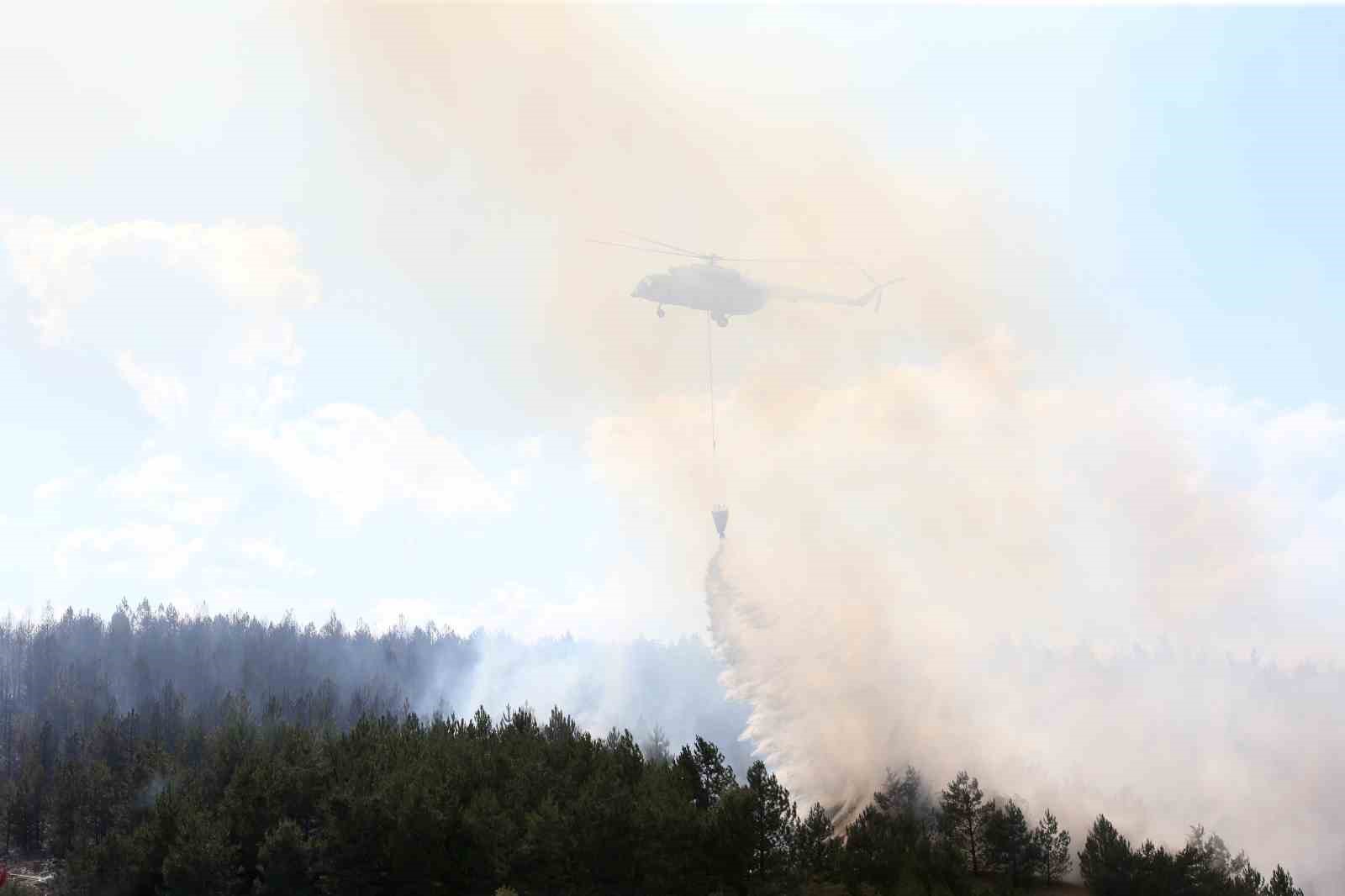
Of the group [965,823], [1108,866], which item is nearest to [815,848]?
[1108,866]

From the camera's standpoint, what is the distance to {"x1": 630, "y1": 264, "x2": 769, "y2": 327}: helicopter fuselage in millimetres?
91938

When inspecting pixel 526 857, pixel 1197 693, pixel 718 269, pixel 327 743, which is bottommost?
pixel 526 857

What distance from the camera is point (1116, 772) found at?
328ft

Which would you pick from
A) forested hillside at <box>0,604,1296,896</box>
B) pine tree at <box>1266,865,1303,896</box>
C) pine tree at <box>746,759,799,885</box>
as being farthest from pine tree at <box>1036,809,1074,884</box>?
pine tree at <box>746,759,799,885</box>

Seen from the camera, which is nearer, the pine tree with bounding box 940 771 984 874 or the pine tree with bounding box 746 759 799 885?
the pine tree with bounding box 746 759 799 885

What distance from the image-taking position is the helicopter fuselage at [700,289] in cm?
9194

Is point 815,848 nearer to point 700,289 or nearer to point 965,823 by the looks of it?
point 965,823


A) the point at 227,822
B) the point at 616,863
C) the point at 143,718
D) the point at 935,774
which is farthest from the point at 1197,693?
the point at 143,718

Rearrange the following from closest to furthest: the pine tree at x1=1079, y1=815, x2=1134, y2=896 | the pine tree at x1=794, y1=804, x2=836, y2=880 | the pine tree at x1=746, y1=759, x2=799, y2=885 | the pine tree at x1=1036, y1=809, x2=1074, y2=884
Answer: the pine tree at x1=746, y1=759, x2=799, y2=885, the pine tree at x1=794, y1=804, x2=836, y2=880, the pine tree at x1=1079, y1=815, x2=1134, y2=896, the pine tree at x1=1036, y1=809, x2=1074, y2=884

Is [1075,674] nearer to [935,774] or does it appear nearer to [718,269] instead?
[935,774]

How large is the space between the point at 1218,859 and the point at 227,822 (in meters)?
60.3

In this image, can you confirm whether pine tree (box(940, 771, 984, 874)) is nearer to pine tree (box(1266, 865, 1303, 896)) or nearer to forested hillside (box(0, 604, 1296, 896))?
forested hillside (box(0, 604, 1296, 896))

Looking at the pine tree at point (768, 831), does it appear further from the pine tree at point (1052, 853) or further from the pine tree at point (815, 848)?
the pine tree at point (1052, 853)

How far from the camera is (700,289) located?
3625 inches
